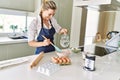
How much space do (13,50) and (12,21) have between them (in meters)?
0.70

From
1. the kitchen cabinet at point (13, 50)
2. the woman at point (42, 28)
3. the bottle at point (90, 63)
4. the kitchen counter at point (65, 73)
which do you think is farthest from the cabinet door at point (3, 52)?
the bottle at point (90, 63)

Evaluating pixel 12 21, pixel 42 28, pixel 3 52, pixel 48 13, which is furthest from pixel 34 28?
pixel 12 21

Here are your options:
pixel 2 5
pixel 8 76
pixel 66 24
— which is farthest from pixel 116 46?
pixel 2 5

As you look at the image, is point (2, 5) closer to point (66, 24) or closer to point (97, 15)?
point (66, 24)

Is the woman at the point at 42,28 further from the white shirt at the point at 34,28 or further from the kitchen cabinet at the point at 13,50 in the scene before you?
the kitchen cabinet at the point at 13,50

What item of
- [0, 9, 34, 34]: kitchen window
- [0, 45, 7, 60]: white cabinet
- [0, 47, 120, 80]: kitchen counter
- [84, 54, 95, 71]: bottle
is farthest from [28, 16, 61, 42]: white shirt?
[0, 9, 34, 34]: kitchen window

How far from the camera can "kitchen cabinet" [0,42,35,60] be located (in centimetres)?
193

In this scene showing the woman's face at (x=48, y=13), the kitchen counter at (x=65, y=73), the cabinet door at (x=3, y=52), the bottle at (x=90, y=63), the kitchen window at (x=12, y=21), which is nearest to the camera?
the kitchen counter at (x=65, y=73)

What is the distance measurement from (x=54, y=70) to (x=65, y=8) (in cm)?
195

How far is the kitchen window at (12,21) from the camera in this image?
236 cm

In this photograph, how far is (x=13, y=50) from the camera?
203 cm

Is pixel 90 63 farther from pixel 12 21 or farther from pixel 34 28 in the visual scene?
pixel 12 21

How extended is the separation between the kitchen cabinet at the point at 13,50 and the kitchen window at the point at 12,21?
17.8 inches

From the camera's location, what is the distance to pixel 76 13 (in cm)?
247
